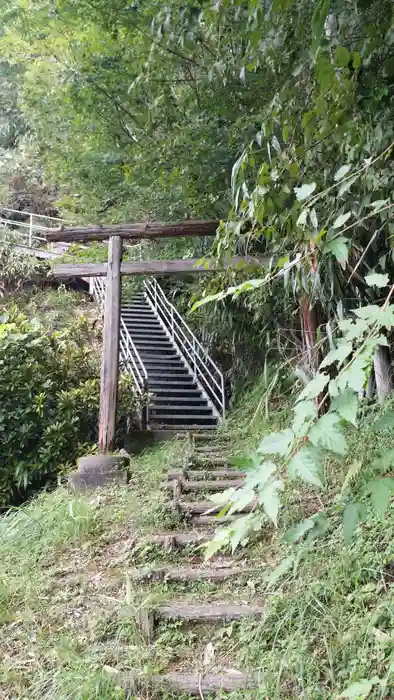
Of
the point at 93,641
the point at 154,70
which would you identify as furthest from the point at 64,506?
the point at 154,70

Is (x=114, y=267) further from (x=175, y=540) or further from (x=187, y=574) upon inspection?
(x=187, y=574)

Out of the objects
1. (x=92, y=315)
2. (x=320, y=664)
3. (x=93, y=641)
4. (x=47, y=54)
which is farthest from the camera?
(x=92, y=315)

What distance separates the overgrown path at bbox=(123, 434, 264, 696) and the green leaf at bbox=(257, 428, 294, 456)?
0.64 meters

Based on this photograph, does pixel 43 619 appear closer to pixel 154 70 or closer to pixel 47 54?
pixel 154 70

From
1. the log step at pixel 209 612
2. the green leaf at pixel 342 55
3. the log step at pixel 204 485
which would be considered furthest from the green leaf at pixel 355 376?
the log step at pixel 204 485

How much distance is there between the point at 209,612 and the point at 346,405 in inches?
74.1

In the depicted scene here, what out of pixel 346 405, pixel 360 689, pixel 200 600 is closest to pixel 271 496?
pixel 346 405

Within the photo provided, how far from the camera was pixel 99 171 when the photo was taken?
16.5 ft

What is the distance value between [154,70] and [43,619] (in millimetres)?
3841

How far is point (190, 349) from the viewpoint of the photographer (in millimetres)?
9453

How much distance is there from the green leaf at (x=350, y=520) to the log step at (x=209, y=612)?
1480mm

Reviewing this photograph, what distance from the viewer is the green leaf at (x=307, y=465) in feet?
2.99

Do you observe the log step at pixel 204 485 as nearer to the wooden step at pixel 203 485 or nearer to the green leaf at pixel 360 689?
the wooden step at pixel 203 485

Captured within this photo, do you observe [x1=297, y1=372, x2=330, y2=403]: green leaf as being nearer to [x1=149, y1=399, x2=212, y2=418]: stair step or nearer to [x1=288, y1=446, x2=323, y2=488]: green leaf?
[x1=288, y1=446, x2=323, y2=488]: green leaf
